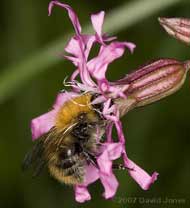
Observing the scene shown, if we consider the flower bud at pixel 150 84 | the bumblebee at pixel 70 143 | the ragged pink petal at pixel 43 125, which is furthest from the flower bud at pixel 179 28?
the ragged pink petal at pixel 43 125

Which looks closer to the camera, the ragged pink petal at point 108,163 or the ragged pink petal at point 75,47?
the ragged pink petal at point 108,163

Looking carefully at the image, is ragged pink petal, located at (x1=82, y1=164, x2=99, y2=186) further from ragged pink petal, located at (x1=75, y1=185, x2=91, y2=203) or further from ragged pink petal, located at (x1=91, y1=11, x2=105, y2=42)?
ragged pink petal, located at (x1=91, y1=11, x2=105, y2=42)

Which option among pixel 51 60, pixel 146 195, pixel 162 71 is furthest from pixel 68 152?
pixel 146 195

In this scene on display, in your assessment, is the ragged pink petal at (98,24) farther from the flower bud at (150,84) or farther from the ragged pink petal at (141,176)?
the ragged pink petal at (141,176)

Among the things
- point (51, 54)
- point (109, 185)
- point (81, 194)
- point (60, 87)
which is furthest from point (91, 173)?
point (60, 87)

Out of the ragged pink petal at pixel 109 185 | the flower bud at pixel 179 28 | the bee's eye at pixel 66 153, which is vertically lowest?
the ragged pink petal at pixel 109 185

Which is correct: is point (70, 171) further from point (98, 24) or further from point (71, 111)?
point (98, 24)
